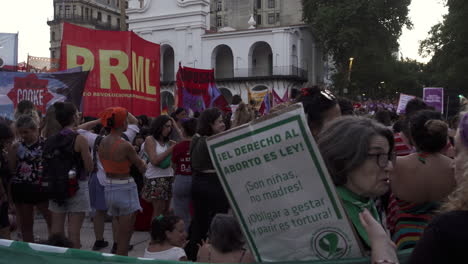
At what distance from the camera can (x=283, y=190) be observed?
1.71 metres

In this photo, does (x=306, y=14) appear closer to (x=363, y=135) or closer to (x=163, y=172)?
(x=163, y=172)

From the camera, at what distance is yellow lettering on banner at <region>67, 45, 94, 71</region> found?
7883 mm

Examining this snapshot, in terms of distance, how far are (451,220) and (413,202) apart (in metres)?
1.63

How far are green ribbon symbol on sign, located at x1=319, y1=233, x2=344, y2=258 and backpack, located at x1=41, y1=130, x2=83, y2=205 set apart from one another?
390cm

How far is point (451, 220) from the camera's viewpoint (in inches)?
60.1

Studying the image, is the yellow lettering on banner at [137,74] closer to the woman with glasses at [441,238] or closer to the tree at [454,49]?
the woman with glasses at [441,238]

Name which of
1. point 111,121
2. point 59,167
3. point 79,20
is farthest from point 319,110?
point 79,20

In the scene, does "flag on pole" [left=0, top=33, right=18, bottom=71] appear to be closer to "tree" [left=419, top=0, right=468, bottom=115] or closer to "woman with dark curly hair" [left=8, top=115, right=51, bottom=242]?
"woman with dark curly hair" [left=8, top=115, right=51, bottom=242]

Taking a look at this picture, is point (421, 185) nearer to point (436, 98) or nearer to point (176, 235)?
point (176, 235)

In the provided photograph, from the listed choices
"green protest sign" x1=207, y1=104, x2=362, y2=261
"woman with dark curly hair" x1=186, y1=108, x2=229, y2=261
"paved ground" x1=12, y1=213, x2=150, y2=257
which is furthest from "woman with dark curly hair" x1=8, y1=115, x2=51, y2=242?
"green protest sign" x1=207, y1=104, x2=362, y2=261

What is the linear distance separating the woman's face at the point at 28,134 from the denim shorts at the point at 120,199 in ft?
3.20

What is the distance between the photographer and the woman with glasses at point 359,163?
1935mm

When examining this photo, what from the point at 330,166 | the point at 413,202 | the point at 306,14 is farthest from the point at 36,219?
the point at 306,14

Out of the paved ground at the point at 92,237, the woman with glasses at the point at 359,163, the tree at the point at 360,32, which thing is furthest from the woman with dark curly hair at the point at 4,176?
the tree at the point at 360,32
